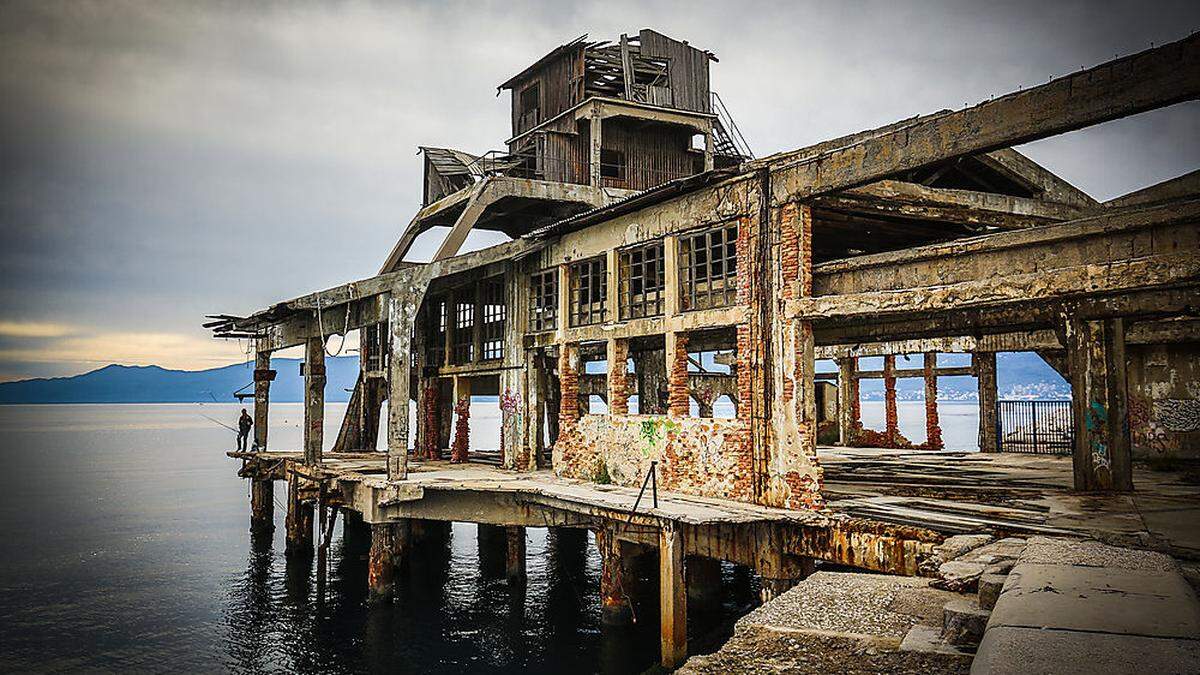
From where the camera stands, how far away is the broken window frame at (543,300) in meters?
22.7

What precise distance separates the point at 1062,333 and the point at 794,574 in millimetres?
8891

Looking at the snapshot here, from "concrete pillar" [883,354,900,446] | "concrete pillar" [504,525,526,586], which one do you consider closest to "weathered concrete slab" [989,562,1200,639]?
"concrete pillar" [504,525,526,586]

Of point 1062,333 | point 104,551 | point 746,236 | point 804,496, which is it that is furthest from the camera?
point 104,551

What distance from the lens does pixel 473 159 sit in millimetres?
30312

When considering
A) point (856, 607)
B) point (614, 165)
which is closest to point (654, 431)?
point (856, 607)

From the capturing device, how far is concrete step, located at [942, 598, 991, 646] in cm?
511

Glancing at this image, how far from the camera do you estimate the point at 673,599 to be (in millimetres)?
13266

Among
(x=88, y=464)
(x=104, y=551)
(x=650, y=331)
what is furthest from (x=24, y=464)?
(x=650, y=331)

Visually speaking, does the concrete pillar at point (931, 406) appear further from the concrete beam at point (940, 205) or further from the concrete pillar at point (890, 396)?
the concrete beam at point (940, 205)

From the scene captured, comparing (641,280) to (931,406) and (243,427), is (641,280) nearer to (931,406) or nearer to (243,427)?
(931,406)

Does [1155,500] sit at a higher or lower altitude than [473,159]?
lower

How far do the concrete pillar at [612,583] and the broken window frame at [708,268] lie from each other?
Answer: 505 cm

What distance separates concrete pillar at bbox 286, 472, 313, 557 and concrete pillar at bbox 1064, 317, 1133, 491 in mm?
21278

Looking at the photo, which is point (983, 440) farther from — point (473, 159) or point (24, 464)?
point (24, 464)
